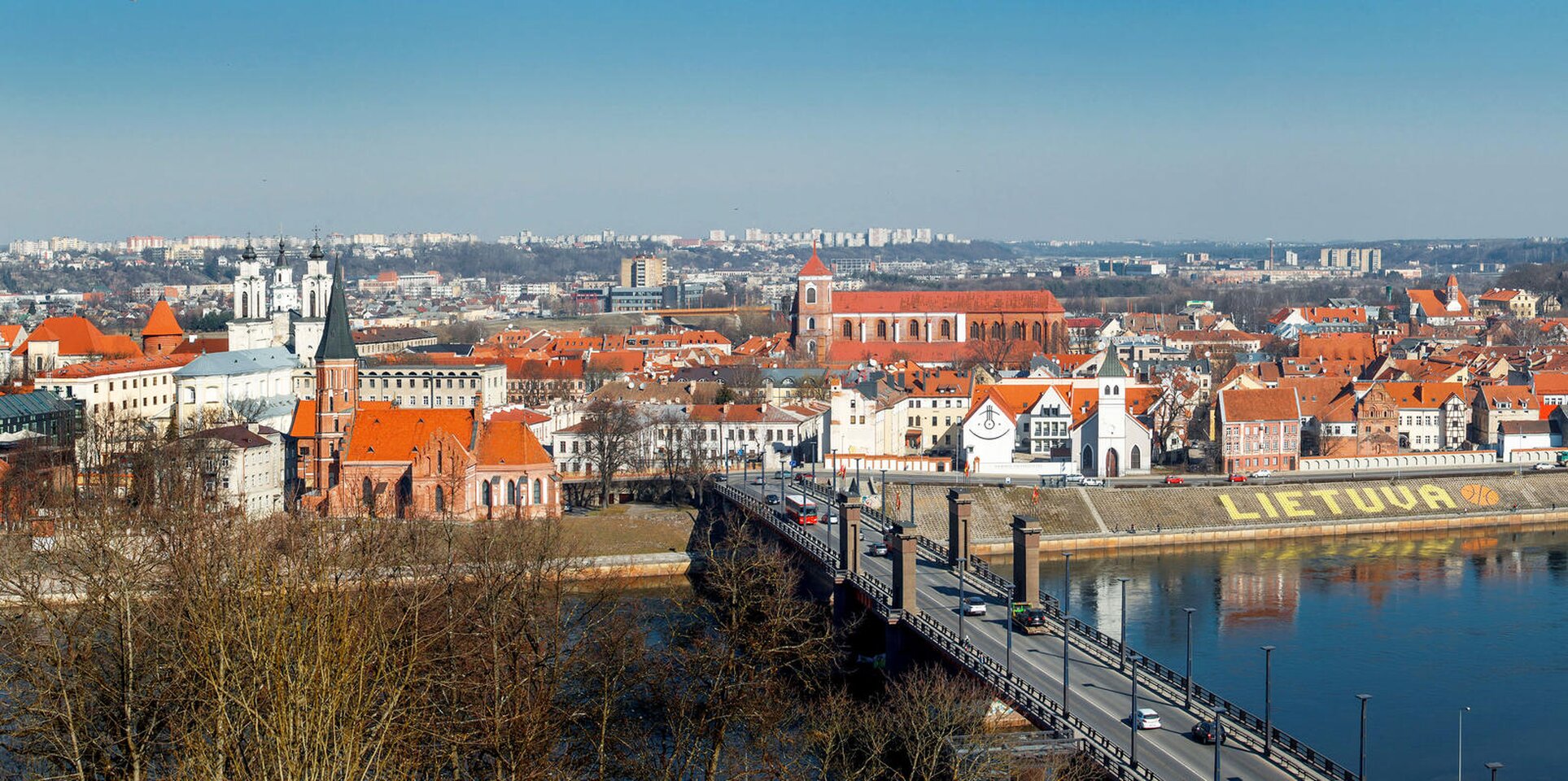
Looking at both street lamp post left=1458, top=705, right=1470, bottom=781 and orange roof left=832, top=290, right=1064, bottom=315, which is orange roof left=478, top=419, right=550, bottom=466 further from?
orange roof left=832, top=290, right=1064, bottom=315

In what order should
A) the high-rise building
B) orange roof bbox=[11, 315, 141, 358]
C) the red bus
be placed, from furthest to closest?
1. the high-rise building
2. orange roof bbox=[11, 315, 141, 358]
3. the red bus

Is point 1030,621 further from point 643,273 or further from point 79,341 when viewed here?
point 643,273

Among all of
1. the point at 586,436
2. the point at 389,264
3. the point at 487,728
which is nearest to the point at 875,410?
the point at 586,436

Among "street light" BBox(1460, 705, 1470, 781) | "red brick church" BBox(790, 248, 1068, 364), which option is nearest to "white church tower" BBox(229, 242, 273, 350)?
"red brick church" BBox(790, 248, 1068, 364)

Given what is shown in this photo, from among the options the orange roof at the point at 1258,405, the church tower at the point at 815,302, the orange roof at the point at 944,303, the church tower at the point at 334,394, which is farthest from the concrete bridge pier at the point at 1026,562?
the orange roof at the point at 944,303

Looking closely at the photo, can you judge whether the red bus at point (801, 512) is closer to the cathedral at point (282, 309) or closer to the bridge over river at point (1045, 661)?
the bridge over river at point (1045, 661)
